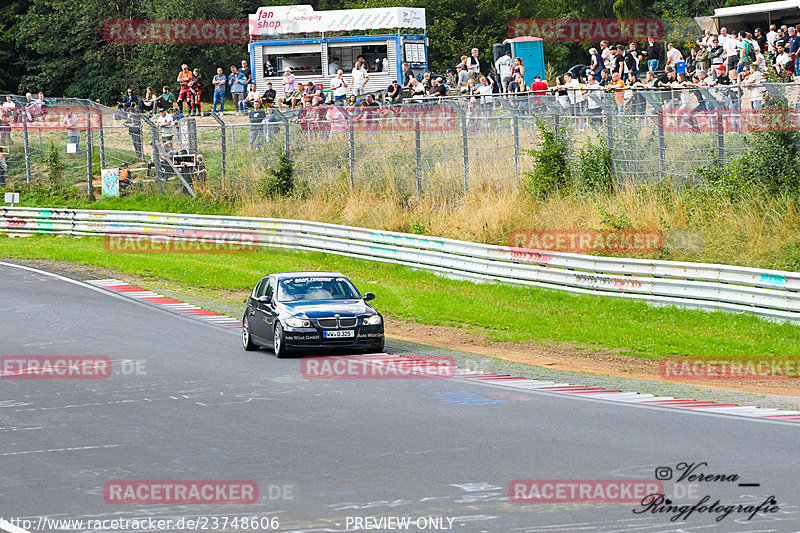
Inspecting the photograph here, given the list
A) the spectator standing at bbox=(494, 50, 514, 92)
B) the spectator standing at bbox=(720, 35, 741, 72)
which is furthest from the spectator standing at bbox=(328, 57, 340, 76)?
the spectator standing at bbox=(720, 35, 741, 72)

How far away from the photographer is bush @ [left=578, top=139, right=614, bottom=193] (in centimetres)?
2677

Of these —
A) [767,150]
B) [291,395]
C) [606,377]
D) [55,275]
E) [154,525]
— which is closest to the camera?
[154,525]

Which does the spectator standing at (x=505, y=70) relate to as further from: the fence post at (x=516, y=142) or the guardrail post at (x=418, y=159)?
the fence post at (x=516, y=142)

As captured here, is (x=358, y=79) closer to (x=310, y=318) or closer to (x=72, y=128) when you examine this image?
(x=72, y=128)

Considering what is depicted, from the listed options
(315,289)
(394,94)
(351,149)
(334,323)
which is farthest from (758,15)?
(334,323)

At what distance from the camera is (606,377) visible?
16484mm

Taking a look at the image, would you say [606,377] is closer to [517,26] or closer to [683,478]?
[683,478]

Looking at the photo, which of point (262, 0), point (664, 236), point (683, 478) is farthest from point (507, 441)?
point (262, 0)

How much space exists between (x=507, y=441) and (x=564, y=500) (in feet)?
8.00

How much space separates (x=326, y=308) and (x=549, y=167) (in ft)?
36.7

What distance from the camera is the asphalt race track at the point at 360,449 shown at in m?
9.12

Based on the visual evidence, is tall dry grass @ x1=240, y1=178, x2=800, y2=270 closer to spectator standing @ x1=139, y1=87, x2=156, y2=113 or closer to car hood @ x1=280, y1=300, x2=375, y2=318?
car hood @ x1=280, y1=300, x2=375, y2=318

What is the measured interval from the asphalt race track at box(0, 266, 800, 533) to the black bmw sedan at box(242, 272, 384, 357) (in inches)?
26.2

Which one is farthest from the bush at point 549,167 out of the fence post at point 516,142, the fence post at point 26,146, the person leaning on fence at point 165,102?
the fence post at point 26,146
